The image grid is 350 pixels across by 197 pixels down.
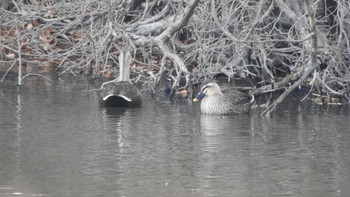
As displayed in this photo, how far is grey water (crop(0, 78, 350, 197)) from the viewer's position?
9.62m

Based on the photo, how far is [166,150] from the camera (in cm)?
1160

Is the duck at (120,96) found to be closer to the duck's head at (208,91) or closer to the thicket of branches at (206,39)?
the duck's head at (208,91)

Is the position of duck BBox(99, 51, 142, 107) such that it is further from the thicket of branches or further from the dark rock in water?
the thicket of branches

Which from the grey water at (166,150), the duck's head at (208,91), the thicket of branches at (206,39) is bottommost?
the grey water at (166,150)

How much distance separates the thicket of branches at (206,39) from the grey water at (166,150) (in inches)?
29.9

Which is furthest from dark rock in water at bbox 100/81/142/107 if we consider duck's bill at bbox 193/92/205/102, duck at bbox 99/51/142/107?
duck's bill at bbox 193/92/205/102

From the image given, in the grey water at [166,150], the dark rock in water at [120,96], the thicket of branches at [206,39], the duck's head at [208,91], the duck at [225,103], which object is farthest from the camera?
the thicket of branches at [206,39]

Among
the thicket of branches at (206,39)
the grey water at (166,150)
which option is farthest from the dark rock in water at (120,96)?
the thicket of branches at (206,39)

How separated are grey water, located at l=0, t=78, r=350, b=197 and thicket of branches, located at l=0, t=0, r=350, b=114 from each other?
0.76m

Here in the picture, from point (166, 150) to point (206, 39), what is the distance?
17.4 feet

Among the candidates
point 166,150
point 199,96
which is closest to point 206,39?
point 199,96

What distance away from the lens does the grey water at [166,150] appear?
31.6 ft

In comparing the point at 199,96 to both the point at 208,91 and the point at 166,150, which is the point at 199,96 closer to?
the point at 208,91

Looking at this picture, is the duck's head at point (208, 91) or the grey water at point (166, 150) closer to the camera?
the grey water at point (166, 150)
